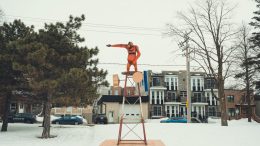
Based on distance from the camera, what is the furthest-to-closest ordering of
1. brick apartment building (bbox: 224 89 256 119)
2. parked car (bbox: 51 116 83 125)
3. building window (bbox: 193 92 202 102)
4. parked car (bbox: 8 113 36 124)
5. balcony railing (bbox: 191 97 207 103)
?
building window (bbox: 193 92 202 102) → balcony railing (bbox: 191 97 207 103) → brick apartment building (bbox: 224 89 256 119) → parked car (bbox: 51 116 83 125) → parked car (bbox: 8 113 36 124)

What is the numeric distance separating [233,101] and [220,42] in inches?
1406

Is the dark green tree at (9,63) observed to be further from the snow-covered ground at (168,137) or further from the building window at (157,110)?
the building window at (157,110)

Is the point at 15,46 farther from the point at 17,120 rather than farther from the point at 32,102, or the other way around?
the point at 17,120

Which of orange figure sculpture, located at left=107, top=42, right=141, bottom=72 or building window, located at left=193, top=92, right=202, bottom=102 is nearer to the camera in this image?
orange figure sculpture, located at left=107, top=42, right=141, bottom=72

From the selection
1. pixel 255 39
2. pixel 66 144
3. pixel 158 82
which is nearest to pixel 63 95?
pixel 66 144

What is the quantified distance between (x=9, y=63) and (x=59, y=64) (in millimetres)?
4830

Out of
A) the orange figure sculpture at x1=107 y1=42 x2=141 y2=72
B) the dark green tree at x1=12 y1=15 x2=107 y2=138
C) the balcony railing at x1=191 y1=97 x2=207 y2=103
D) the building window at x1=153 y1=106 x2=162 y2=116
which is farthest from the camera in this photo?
the balcony railing at x1=191 y1=97 x2=207 y2=103

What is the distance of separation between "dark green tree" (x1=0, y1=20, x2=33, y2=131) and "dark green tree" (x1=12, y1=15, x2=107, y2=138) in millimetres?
1625

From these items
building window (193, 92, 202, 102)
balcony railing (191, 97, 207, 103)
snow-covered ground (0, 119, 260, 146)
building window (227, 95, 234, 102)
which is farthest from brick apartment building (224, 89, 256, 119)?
snow-covered ground (0, 119, 260, 146)

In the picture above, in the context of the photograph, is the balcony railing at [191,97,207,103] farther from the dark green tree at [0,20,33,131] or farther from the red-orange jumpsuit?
the red-orange jumpsuit

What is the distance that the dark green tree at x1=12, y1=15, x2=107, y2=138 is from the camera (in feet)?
48.6

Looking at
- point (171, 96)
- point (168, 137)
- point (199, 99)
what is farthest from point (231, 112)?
point (168, 137)

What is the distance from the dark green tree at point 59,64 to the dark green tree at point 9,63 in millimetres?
1625

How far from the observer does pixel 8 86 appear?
1855cm
